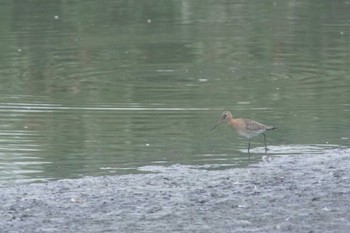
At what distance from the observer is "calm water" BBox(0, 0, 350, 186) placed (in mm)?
12766

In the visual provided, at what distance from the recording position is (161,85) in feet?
60.1

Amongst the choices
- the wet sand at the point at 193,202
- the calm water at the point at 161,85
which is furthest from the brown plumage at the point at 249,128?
the wet sand at the point at 193,202

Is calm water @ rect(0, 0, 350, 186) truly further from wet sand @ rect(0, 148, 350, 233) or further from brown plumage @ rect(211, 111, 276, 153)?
wet sand @ rect(0, 148, 350, 233)

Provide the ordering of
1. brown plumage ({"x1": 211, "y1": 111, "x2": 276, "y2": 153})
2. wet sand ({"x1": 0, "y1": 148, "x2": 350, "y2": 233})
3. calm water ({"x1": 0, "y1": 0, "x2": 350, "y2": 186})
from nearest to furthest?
wet sand ({"x1": 0, "y1": 148, "x2": 350, "y2": 233})
brown plumage ({"x1": 211, "y1": 111, "x2": 276, "y2": 153})
calm water ({"x1": 0, "y1": 0, "x2": 350, "y2": 186})

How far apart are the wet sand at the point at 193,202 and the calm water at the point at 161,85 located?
43.6 inches

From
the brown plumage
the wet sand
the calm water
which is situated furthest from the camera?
the calm water

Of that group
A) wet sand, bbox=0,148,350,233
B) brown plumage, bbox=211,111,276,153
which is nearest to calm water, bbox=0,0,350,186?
brown plumage, bbox=211,111,276,153

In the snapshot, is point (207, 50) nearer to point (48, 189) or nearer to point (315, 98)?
point (315, 98)

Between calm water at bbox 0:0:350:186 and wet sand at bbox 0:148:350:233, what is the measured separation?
3.64ft

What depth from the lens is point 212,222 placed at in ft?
26.7

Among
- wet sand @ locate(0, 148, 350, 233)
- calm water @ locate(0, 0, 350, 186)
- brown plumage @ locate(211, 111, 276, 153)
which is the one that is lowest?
calm water @ locate(0, 0, 350, 186)

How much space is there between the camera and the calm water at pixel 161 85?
12.8 m

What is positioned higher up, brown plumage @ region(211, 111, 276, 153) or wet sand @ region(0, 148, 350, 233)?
wet sand @ region(0, 148, 350, 233)

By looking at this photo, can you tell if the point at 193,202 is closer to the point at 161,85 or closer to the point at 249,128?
the point at 249,128
